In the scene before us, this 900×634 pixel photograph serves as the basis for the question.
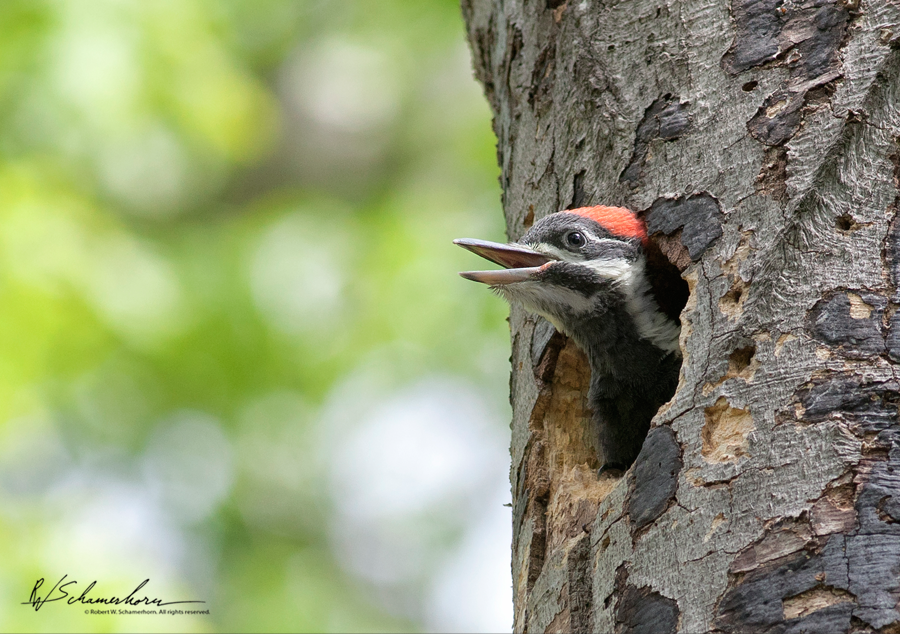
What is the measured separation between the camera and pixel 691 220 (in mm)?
2439

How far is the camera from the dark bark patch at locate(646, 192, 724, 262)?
2365mm

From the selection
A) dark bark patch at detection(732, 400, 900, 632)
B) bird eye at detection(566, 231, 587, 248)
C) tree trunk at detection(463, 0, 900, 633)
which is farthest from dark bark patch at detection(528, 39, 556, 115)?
dark bark patch at detection(732, 400, 900, 632)

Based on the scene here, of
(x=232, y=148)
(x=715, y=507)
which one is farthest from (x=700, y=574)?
(x=232, y=148)

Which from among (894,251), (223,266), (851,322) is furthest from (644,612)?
(223,266)

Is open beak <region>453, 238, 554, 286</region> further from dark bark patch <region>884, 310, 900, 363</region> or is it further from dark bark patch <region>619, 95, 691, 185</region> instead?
dark bark patch <region>884, 310, 900, 363</region>

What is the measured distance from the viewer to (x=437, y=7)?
7383mm

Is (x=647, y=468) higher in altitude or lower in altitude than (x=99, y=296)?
lower

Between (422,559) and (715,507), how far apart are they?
22.5 feet

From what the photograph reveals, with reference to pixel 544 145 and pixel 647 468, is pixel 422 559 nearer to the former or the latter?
pixel 544 145

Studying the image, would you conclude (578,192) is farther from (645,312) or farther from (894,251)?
(894,251)

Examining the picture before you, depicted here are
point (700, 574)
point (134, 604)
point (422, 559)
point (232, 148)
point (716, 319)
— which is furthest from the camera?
point (422, 559)

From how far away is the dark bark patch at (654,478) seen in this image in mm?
2098

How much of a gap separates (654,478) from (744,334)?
0.39 m
